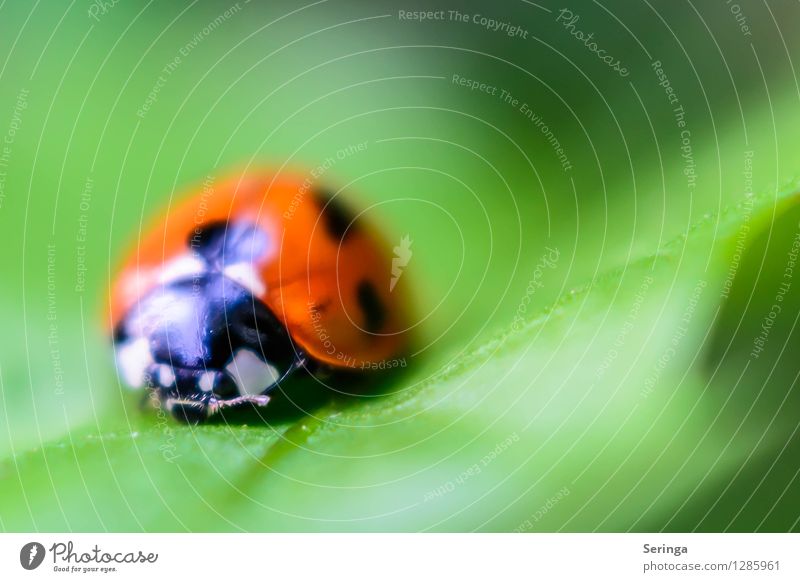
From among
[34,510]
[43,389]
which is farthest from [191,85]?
[34,510]

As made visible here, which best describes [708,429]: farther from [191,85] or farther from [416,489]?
[191,85]

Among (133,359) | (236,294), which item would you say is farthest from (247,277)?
(133,359)

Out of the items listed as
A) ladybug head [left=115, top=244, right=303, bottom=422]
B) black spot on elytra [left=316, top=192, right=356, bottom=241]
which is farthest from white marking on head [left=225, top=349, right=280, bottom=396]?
black spot on elytra [left=316, top=192, right=356, bottom=241]

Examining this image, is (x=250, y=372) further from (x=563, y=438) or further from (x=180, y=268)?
(x=563, y=438)

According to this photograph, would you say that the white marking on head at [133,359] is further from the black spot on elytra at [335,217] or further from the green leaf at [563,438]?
the black spot on elytra at [335,217]

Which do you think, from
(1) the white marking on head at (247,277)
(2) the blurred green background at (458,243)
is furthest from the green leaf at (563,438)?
(1) the white marking on head at (247,277)
